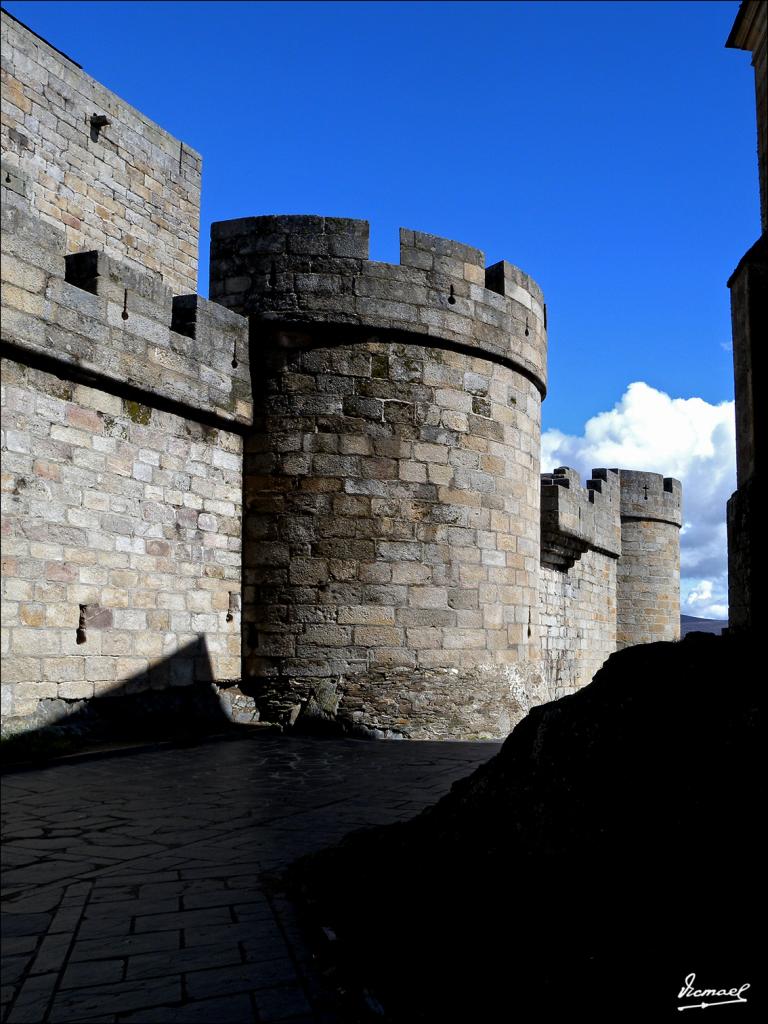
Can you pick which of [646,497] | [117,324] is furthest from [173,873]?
[646,497]

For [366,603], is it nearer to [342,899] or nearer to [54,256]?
[54,256]

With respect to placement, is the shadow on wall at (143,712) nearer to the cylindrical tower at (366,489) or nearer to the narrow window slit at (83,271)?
the cylindrical tower at (366,489)

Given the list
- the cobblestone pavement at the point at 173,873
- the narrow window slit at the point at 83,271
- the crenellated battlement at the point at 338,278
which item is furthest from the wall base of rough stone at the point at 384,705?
the narrow window slit at the point at 83,271

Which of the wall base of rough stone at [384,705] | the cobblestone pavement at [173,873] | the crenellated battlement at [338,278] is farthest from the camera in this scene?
the crenellated battlement at [338,278]

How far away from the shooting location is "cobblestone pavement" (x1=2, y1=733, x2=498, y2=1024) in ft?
8.93

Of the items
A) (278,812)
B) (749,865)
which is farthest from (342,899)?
(278,812)

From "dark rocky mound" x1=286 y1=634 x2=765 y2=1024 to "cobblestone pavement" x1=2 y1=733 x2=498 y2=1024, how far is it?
287 millimetres

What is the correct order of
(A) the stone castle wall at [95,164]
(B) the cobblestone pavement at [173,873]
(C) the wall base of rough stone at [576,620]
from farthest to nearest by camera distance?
(C) the wall base of rough stone at [576,620], (A) the stone castle wall at [95,164], (B) the cobblestone pavement at [173,873]

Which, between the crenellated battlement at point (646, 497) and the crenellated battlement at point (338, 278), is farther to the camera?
the crenellated battlement at point (646, 497)

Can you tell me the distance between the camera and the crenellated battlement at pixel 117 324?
686 centimetres

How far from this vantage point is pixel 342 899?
3.40 meters

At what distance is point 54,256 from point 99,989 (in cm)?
568

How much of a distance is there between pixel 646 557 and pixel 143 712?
1261cm

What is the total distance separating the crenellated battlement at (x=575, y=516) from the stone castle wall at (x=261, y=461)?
2.34 m
